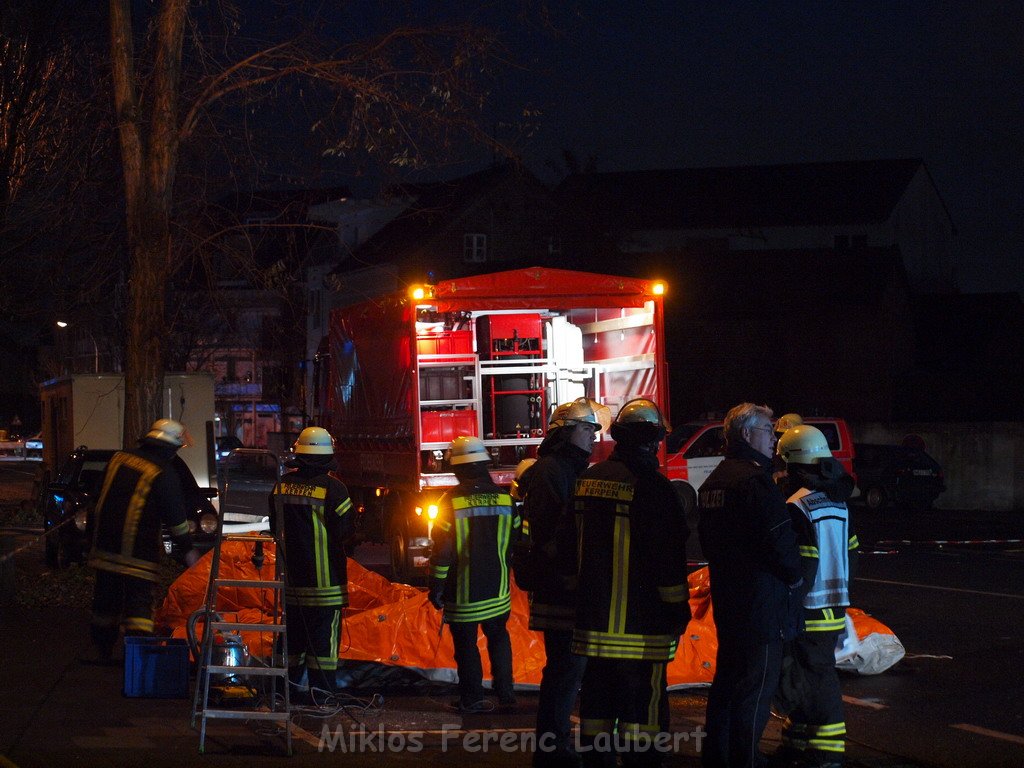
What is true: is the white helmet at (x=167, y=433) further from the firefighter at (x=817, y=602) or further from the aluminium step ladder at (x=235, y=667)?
the firefighter at (x=817, y=602)

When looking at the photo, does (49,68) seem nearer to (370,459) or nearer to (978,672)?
(370,459)

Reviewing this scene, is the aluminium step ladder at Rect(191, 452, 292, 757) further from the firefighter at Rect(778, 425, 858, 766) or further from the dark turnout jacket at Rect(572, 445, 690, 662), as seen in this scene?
the firefighter at Rect(778, 425, 858, 766)

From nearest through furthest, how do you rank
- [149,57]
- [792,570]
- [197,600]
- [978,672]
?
1. [792,570]
2. [978,672]
3. [197,600]
4. [149,57]

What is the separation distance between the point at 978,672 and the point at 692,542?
11576 mm

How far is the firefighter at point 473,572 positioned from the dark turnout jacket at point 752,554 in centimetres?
218

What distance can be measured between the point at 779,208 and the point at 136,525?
64008mm

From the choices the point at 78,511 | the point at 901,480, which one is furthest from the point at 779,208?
the point at 78,511

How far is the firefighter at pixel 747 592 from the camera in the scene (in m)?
6.45

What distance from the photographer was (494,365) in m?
15.7

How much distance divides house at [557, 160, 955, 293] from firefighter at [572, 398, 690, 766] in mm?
59188

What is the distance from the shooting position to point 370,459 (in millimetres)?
17344

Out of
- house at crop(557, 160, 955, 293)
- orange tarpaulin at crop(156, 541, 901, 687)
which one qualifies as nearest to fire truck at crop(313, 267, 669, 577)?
orange tarpaulin at crop(156, 541, 901, 687)

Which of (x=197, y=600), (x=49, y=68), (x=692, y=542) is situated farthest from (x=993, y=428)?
(x=197, y=600)

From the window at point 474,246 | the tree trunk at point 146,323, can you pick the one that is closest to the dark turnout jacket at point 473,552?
the tree trunk at point 146,323
